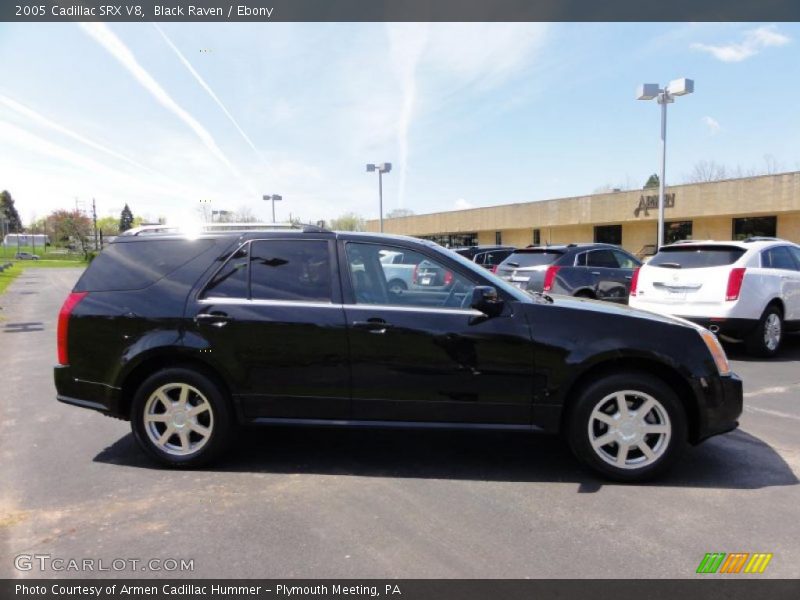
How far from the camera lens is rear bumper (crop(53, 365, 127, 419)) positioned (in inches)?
166

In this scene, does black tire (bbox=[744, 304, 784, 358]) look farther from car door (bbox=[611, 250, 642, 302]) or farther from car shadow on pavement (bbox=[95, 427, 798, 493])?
car shadow on pavement (bbox=[95, 427, 798, 493])

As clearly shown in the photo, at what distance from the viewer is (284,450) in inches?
181

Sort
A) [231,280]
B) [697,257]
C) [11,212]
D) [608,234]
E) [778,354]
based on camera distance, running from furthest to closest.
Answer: [11,212] < [608,234] < [778,354] < [697,257] < [231,280]

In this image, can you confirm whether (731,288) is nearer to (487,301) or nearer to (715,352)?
(715,352)

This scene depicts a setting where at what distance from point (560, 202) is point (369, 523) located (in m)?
42.7

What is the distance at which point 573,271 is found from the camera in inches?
424

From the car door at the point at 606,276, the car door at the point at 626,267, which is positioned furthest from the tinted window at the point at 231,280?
the car door at the point at 626,267

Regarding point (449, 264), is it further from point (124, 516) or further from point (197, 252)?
point (124, 516)

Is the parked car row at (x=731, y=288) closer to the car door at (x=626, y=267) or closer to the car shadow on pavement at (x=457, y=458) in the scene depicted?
the car door at (x=626, y=267)

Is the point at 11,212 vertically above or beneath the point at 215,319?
above

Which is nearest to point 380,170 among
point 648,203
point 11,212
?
point 648,203

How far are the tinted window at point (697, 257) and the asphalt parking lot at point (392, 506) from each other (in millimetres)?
3477

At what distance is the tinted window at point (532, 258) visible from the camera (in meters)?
11.0

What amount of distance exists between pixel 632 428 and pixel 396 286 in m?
2.00
